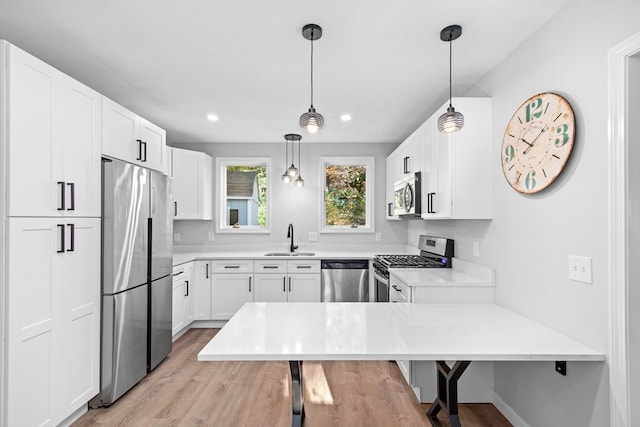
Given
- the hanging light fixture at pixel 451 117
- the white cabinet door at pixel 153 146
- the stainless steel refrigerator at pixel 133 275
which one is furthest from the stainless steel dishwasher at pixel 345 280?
the hanging light fixture at pixel 451 117

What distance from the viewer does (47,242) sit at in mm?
1985

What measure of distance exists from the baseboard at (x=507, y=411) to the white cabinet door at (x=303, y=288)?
87.3 inches

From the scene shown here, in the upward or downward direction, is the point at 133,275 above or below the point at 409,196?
below

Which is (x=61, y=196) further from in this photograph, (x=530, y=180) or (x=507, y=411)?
(x=507, y=411)

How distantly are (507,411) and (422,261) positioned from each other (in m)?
1.51

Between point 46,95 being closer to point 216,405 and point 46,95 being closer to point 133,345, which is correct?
point 133,345

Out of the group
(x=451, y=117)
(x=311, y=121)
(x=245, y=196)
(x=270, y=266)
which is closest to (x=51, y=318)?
(x=311, y=121)

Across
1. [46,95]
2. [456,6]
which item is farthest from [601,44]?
[46,95]

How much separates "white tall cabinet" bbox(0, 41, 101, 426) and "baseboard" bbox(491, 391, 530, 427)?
2807mm

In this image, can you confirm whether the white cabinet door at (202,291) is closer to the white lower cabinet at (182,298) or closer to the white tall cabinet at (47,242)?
the white lower cabinet at (182,298)

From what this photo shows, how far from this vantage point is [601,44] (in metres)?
1.60

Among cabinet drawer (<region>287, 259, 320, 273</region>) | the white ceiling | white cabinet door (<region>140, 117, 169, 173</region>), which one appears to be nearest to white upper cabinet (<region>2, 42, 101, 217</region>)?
the white ceiling

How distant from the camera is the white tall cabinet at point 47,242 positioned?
69.1 inches

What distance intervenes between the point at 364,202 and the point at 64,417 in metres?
3.93
